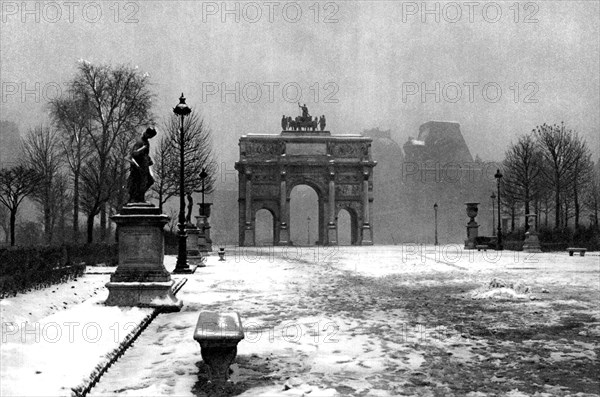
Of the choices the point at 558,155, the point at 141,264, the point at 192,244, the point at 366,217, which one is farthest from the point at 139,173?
the point at 366,217

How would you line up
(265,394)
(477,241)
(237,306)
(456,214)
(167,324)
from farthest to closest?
(456,214) → (477,241) → (237,306) → (167,324) → (265,394)

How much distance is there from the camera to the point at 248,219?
5509 centimetres

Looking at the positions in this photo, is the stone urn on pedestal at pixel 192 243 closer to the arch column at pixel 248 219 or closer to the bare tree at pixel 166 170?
the bare tree at pixel 166 170

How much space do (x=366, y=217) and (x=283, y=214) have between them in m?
8.64

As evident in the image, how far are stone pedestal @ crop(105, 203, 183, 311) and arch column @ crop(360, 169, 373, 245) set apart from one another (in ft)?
151

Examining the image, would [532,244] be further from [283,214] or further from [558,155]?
[283,214]

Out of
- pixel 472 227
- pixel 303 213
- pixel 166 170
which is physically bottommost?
pixel 472 227

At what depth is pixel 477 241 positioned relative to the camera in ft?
125

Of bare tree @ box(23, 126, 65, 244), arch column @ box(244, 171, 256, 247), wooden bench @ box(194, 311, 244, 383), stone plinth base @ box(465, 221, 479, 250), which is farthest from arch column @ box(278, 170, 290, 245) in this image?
wooden bench @ box(194, 311, 244, 383)

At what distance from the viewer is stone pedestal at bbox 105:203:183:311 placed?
9320 mm

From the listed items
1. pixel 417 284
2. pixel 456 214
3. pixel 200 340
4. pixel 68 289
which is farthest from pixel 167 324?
pixel 456 214

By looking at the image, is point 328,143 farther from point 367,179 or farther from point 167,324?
point 167,324

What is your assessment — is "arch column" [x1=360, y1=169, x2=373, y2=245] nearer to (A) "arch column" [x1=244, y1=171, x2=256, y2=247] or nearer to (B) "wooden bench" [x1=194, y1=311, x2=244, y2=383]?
(A) "arch column" [x1=244, y1=171, x2=256, y2=247]

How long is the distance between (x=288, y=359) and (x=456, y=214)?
397 feet
